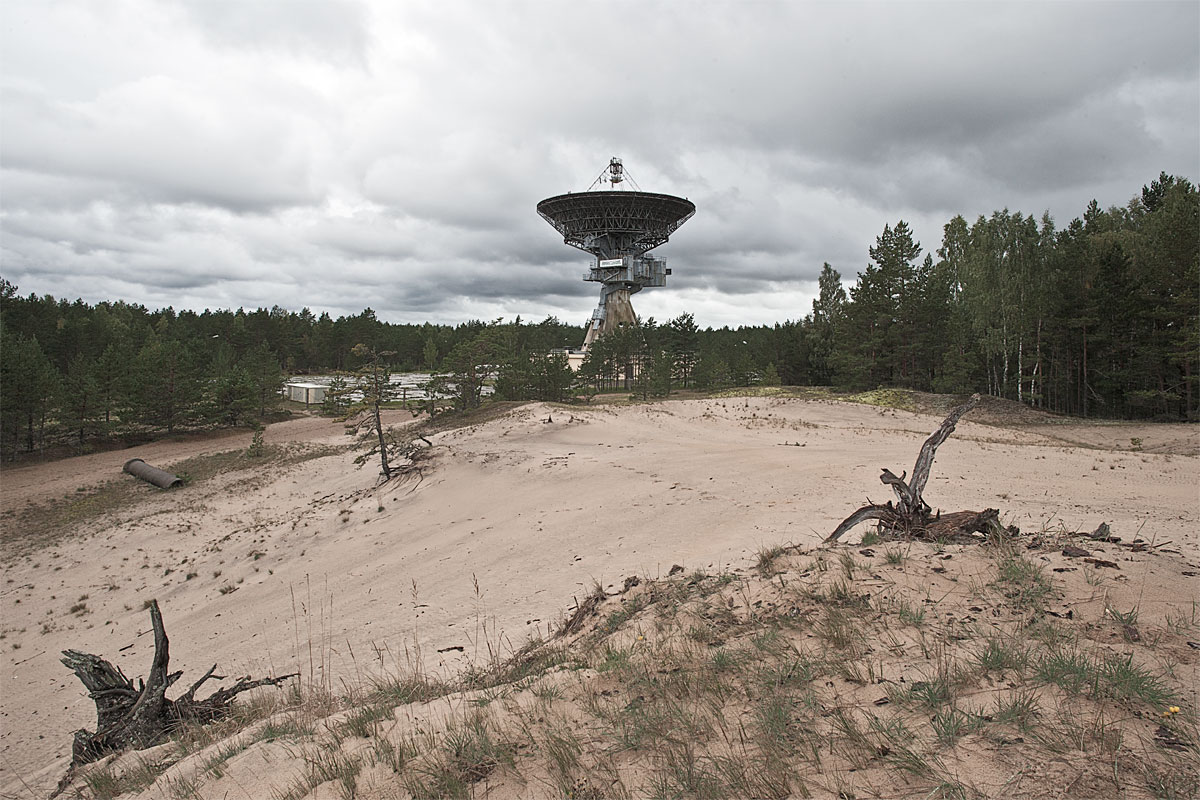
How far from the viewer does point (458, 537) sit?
1269 cm

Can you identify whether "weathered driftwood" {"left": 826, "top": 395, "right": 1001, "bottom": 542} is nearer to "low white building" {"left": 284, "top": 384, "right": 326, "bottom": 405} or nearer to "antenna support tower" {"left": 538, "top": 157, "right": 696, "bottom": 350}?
"antenna support tower" {"left": 538, "top": 157, "right": 696, "bottom": 350}

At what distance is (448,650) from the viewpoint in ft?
23.3

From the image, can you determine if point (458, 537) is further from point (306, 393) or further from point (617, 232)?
point (306, 393)

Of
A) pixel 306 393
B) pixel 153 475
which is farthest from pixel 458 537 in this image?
pixel 306 393

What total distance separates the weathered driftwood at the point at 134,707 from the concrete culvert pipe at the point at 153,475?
72.2ft

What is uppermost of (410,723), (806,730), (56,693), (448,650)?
(806,730)

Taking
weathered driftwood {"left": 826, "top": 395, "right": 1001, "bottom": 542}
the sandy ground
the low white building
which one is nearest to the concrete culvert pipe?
the sandy ground

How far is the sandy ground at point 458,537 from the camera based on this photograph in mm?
8445

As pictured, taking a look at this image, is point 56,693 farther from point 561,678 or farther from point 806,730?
point 806,730

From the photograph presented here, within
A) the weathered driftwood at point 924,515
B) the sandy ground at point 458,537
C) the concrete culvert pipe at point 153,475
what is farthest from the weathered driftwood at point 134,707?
the concrete culvert pipe at point 153,475

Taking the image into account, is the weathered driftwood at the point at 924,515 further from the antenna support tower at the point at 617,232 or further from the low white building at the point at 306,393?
the low white building at the point at 306,393

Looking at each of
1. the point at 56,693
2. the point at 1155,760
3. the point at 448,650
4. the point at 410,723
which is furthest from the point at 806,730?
the point at 56,693

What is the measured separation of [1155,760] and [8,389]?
41.4 m

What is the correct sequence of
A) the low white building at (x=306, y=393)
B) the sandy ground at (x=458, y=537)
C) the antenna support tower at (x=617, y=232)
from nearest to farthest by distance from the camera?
the sandy ground at (x=458, y=537)
the antenna support tower at (x=617, y=232)
the low white building at (x=306, y=393)
